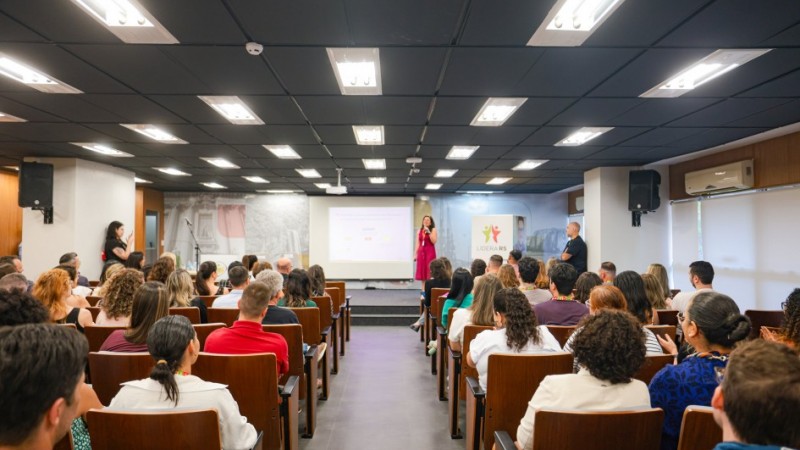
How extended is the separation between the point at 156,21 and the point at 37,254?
5.91 meters

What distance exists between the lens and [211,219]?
11.2 meters

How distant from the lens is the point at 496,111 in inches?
165

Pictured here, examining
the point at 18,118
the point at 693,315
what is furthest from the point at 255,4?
the point at 18,118

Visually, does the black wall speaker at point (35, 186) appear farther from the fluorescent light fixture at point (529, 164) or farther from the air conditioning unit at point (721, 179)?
the air conditioning unit at point (721, 179)

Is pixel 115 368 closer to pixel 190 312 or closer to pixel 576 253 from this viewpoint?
pixel 190 312

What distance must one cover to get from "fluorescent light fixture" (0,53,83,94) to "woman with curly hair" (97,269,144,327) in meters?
1.68

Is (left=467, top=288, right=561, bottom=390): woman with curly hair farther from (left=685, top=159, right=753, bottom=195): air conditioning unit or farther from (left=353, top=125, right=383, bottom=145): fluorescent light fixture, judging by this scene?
(left=685, top=159, right=753, bottom=195): air conditioning unit

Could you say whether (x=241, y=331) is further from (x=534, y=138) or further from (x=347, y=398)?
(x=534, y=138)

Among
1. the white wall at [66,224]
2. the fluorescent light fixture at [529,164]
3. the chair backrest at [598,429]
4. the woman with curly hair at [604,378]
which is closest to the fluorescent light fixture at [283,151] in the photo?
the white wall at [66,224]

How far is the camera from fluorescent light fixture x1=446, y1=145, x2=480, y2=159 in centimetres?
573

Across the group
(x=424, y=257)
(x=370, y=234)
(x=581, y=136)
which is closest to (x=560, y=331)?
(x=581, y=136)

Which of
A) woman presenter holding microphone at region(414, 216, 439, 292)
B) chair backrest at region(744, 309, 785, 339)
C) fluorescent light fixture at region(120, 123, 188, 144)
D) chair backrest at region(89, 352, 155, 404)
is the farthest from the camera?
woman presenter holding microphone at region(414, 216, 439, 292)

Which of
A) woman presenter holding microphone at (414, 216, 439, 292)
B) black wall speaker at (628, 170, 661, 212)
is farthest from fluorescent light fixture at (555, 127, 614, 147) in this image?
woman presenter holding microphone at (414, 216, 439, 292)

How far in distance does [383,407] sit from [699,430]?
2.77 m
